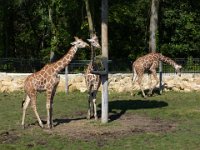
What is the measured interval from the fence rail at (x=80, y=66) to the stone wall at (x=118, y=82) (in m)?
0.79

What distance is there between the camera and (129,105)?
1727 cm

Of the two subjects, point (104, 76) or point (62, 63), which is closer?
point (62, 63)

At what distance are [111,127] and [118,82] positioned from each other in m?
8.64

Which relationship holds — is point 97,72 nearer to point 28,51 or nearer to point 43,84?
point 43,84

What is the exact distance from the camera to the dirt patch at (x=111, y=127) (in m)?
12.3

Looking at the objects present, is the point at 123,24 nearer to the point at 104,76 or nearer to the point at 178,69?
the point at 178,69

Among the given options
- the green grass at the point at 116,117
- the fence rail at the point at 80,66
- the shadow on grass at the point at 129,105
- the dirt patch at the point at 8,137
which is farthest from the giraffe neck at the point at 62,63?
the fence rail at the point at 80,66

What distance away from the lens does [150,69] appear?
20500 millimetres

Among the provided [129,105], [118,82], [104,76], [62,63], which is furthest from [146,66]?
[62,63]

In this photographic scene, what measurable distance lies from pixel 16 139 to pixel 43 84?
1921mm

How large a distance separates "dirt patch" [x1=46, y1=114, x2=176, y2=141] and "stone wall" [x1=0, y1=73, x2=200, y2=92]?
274 inches

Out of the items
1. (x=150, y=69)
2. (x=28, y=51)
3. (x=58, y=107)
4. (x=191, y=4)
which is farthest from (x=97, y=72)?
(x=28, y=51)

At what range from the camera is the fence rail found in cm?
2289

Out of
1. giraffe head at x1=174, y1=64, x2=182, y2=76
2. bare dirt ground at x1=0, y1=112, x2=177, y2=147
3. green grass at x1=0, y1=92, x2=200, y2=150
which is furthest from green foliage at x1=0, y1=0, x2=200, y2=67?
bare dirt ground at x1=0, y1=112, x2=177, y2=147
